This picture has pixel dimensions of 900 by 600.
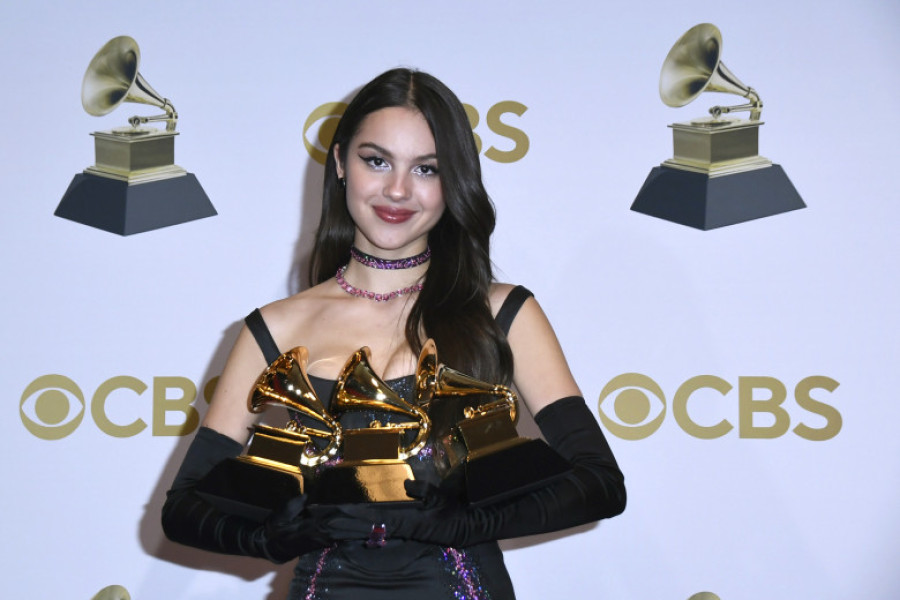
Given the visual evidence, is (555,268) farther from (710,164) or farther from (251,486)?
(251,486)

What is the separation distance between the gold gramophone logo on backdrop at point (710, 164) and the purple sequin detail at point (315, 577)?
1.45 metres

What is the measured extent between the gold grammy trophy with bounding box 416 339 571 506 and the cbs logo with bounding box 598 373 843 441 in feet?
3.31

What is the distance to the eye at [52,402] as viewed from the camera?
3066 millimetres

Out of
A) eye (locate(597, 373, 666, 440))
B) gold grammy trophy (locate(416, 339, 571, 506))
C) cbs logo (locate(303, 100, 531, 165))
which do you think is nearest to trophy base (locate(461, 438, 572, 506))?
gold grammy trophy (locate(416, 339, 571, 506))

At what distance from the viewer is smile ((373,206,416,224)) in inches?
89.0

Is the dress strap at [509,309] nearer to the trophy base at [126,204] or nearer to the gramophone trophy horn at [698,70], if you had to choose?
the gramophone trophy horn at [698,70]

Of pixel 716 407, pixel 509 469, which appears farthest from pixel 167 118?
pixel 716 407

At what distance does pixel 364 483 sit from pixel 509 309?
1.90 feet

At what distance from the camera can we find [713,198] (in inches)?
120

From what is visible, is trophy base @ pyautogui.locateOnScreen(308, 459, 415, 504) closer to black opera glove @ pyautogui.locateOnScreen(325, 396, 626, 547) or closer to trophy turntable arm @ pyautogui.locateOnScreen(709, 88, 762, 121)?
black opera glove @ pyautogui.locateOnScreen(325, 396, 626, 547)

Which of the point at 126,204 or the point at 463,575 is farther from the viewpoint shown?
the point at 126,204

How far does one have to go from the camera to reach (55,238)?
308cm

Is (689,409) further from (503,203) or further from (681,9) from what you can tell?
(681,9)

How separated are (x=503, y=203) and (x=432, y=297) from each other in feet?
2.59
